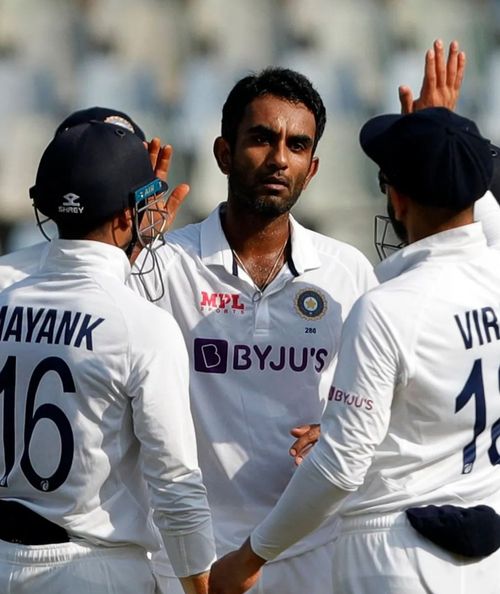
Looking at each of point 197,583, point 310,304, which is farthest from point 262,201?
point 197,583

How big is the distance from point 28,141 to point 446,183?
133 inches

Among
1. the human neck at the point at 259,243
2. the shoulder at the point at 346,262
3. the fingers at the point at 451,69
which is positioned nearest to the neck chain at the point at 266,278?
the human neck at the point at 259,243

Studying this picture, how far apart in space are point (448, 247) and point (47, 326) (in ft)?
2.97

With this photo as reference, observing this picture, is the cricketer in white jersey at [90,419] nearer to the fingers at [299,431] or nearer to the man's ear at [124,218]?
the man's ear at [124,218]

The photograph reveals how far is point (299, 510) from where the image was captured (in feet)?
9.65

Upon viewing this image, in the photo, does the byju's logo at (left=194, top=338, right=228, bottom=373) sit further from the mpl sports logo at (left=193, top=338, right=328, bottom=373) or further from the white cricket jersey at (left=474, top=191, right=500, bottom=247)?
the white cricket jersey at (left=474, top=191, right=500, bottom=247)

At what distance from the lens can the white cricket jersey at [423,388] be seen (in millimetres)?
2814

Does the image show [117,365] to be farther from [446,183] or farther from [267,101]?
[267,101]

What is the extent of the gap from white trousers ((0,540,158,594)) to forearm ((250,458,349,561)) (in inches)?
12.8

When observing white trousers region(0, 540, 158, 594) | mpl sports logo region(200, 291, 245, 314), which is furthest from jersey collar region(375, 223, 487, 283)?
white trousers region(0, 540, 158, 594)

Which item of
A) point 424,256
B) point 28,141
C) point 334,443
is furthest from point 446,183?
point 28,141

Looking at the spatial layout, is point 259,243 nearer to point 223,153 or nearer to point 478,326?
point 223,153

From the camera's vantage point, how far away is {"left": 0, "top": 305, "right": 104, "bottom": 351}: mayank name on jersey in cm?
286

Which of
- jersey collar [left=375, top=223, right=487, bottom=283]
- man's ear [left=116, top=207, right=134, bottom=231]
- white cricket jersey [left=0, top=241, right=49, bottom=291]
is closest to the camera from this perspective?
jersey collar [left=375, top=223, right=487, bottom=283]
